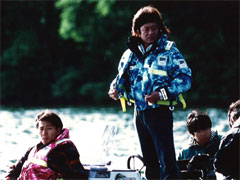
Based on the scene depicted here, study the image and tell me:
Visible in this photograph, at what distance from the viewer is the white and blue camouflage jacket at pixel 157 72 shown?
3.84 meters

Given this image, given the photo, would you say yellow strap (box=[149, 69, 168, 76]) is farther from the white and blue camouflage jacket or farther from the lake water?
the lake water

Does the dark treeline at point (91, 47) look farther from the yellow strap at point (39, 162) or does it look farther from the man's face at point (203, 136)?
the yellow strap at point (39, 162)

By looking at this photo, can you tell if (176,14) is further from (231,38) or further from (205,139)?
(205,139)

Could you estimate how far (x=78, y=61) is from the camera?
1293 inches

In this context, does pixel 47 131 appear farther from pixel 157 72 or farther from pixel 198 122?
pixel 198 122

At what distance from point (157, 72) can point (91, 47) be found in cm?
2655

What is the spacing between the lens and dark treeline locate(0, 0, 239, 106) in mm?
24734

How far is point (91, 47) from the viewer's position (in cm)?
3020

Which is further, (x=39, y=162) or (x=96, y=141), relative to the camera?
(x=96, y=141)

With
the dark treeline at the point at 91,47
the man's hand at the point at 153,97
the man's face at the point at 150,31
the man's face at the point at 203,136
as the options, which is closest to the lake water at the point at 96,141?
the man's face at the point at 203,136

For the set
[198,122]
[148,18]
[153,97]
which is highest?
[148,18]

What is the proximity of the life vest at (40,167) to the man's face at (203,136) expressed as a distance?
153 centimetres

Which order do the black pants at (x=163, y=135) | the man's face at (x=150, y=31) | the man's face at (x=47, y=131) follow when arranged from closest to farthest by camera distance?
the black pants at (x=163, y=135)
the man's face at (x=150, y=31)
the man's face at (x=47, y=131)

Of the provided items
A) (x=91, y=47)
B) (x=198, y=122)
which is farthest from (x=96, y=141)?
(x=91, y=47)
